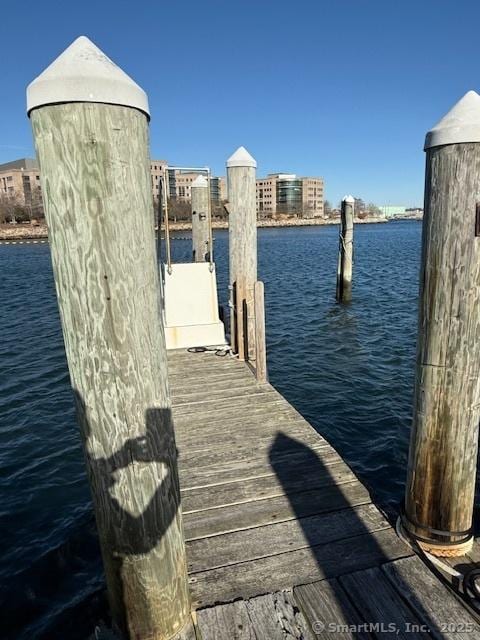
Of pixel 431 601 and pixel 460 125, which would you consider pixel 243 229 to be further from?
pixel 431 601

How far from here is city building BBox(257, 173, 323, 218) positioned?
16262 centimetres

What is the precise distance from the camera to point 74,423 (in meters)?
7.40

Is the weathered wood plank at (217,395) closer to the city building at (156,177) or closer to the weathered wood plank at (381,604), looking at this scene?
the city building at (156,177)

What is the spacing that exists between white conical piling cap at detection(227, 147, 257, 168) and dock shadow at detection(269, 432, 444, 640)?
421 centimetres

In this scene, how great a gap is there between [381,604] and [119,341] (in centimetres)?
229

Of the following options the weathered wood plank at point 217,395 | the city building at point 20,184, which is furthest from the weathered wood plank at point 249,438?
the city building at point 20,184

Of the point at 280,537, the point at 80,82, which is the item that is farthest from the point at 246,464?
the point at 80,82

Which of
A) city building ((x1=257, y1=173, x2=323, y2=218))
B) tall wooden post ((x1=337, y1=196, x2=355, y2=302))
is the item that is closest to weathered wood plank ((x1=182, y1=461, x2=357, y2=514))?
tall wooden post ((x1=337, y1=196, x2=355, y2=302))

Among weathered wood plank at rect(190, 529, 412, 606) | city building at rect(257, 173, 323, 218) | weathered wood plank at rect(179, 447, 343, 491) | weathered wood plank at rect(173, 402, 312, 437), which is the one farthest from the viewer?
city building at rect(257, 173, 323, 218)

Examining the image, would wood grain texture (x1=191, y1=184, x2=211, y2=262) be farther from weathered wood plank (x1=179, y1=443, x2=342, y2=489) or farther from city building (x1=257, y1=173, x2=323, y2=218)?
city building (x1=257, y1=173, x2=323, y2=218)

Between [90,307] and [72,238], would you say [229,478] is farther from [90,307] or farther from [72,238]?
[72,238]

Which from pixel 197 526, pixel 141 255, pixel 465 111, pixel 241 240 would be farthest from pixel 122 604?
pixel 241 240

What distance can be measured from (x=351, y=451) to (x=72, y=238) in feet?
19.0

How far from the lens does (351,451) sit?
21.4ft
